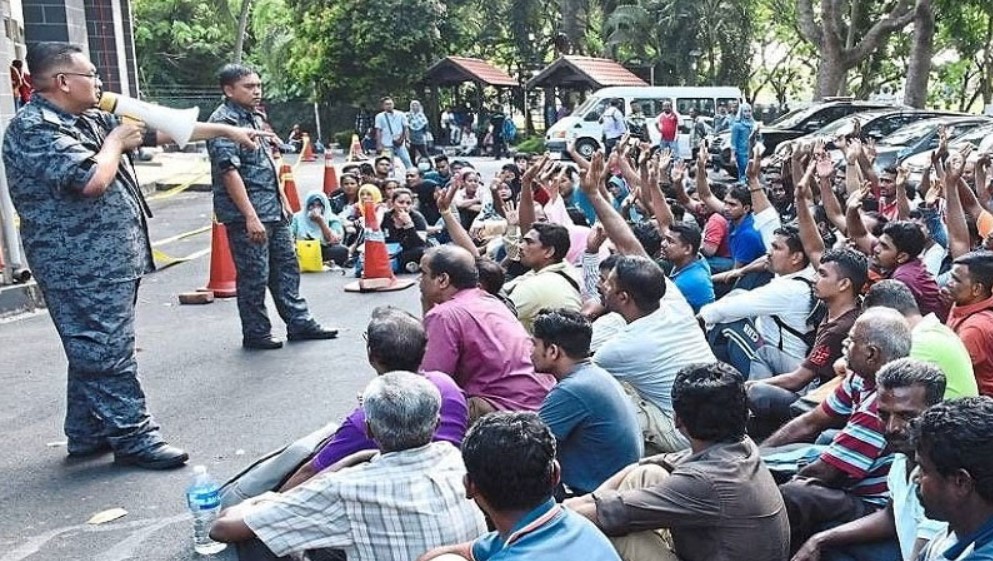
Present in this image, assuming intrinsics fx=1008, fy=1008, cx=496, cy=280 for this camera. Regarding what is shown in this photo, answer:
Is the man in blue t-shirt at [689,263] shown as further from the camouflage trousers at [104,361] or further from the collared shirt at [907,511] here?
the camouflage trousers at [104,361]

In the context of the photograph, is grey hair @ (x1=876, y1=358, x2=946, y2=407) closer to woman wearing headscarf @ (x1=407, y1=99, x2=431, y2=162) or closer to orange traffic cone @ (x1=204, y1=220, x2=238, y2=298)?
orange traffic cone @ (x1=204, y1=220, x2=238, y2=298)

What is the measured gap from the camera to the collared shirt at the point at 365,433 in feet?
10.8

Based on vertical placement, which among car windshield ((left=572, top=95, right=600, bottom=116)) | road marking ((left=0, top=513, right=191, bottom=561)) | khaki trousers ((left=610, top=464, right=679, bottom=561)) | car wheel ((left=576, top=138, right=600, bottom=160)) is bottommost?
road marking ((left=0, top=513, right=191, bottom=561))

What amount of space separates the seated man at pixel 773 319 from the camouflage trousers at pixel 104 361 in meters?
2.83

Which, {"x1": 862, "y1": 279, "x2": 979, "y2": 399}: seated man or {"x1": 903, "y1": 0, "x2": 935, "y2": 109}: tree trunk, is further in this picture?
{"x1": 903, "y1": 0, "x2": 935, "y2": 109}: tree trunk

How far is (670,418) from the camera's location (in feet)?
13.3

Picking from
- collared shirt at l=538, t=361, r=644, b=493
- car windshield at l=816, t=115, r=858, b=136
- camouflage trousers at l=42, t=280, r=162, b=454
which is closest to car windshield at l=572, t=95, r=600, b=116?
car windshield at l=816, t=115, r=858, b=136

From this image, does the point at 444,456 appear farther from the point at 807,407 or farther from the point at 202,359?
the point at 202,359

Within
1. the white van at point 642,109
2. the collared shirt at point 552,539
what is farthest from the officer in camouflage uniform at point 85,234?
the white van at point 642,109

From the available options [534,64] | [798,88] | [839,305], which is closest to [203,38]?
[534,64]

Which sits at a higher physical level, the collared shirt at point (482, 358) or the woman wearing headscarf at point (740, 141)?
the woman wearing headscarf at point (740, 141)

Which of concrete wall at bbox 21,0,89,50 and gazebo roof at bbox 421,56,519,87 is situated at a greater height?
gazebo roof at bbox 421,56,519,87

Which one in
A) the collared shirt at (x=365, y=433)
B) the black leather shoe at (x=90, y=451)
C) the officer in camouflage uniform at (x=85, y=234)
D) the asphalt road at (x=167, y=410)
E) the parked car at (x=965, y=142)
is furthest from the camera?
the parked car at (x=965, y=142)

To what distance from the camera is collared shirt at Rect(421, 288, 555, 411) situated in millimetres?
4027
